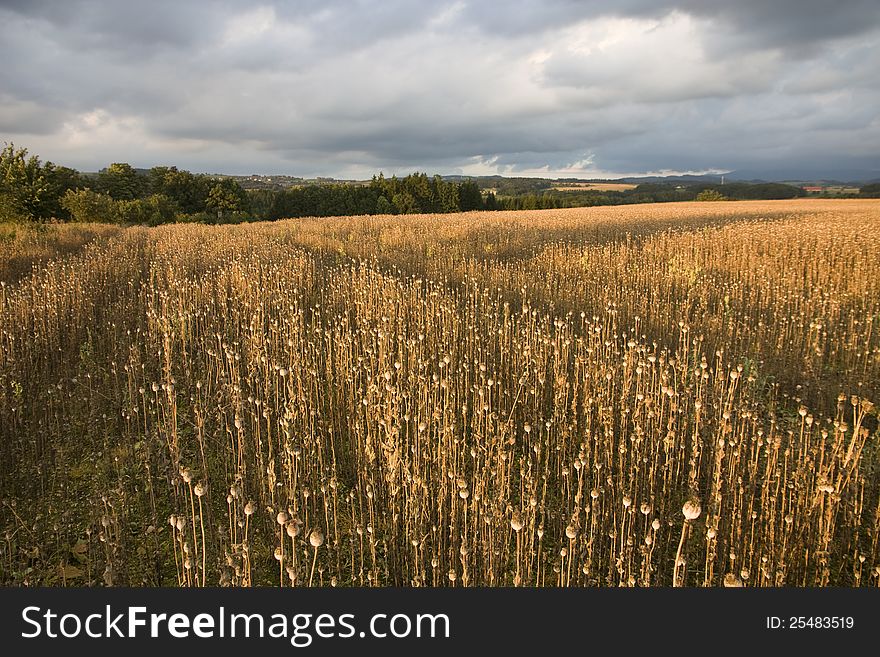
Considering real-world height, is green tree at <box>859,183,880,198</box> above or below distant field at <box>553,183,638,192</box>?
below

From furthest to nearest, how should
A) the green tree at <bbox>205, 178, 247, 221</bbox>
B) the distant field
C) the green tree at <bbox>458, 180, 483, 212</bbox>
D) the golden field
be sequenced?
the distant field, the green tree at <bbox>458, 180, 483, 212</bbox>, the green tree at <bbox>205, 178, 247, 221</bbox>, the golden field

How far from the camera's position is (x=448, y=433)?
365cm

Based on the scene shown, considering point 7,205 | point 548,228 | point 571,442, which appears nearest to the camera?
point 571,442

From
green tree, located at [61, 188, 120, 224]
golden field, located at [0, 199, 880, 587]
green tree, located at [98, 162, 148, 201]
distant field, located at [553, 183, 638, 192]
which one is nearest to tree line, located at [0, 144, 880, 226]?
green tree, located at [98, 162, 148, 201]

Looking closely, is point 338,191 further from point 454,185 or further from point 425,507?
point 425,507

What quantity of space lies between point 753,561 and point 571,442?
1634 millimetres

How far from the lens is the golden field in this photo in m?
3.13

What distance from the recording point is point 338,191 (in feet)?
202

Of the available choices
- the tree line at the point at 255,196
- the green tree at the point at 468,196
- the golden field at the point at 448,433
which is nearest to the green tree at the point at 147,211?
the tree line at the point at 255,196

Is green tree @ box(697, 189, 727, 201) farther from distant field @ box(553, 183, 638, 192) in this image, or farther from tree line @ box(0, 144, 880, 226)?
distant field @ box(553, 183, 638, 192)

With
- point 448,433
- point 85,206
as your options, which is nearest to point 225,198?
point 85,206

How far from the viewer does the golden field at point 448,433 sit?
3.13 m

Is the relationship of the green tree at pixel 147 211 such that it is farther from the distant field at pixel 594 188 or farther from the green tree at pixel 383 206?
the distant field at pixel 594 188

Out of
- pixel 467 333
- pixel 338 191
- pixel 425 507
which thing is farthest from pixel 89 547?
pixel 338 191
